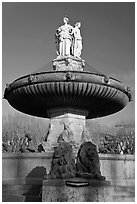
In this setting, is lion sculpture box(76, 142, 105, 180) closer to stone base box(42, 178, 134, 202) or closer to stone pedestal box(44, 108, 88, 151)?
stone base box(42, 178, 134, 202)

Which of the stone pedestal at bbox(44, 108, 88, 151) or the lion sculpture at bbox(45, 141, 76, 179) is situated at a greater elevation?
the stone pedestal at bbox(44, 108, 88, 151)

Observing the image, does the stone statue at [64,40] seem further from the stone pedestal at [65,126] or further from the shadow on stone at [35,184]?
the shadow on stone at [35,184]

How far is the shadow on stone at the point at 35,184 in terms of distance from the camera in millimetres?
7758

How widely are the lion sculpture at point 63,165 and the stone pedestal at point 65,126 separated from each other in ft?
16.4

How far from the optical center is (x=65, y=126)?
1257 centimetres

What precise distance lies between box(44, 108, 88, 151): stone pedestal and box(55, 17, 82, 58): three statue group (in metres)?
3.11

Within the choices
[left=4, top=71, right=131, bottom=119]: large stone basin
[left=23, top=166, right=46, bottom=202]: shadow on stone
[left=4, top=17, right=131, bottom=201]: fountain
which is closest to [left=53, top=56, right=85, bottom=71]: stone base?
[left=4, top=17, right=131, bottom=201]: fountain

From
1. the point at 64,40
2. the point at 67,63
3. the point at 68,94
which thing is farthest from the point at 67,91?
the point at 64,40

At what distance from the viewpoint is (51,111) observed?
43.7 feet

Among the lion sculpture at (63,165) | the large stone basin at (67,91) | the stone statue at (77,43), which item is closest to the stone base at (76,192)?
the lion sculpture at (63,165)

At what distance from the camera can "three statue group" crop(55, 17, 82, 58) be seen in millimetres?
14477

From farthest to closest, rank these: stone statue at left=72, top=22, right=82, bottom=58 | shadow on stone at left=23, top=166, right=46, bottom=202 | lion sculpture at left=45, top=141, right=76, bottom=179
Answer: stone statue at left=72, top=22, right=82, bottom=58 → shadow on stone at left=23, top=166, right=46, bottom=202 → lion sculpture at left=45, top=141, right=76, bottom=179

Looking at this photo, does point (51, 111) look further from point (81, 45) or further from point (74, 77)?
point (81, 45)

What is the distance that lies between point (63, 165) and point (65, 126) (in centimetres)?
557
